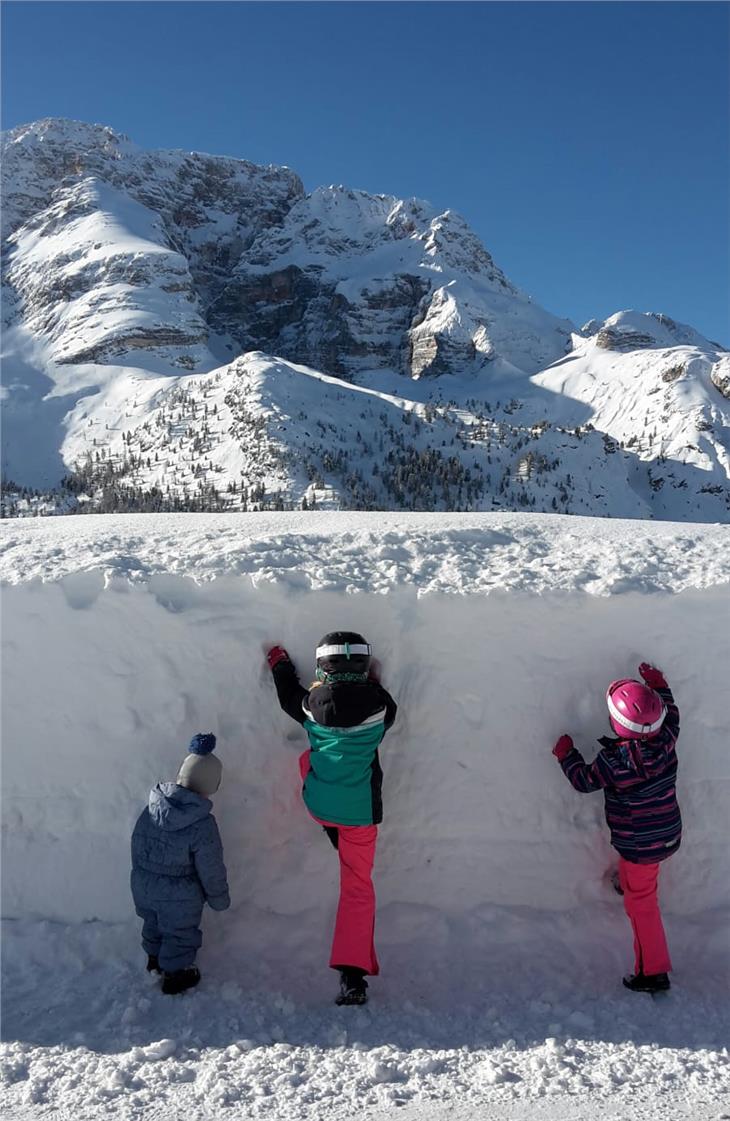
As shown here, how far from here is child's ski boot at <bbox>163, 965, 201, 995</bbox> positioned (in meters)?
3.44

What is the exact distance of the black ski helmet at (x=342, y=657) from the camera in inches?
144

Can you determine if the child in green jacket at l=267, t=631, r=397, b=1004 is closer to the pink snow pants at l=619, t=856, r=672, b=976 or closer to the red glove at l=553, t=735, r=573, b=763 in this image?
the red glove at l=553, t=735, r=573, b=763

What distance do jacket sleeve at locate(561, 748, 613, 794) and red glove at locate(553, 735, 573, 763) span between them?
0.03m

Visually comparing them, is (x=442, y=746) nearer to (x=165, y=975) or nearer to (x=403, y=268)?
(x=165, y=975)

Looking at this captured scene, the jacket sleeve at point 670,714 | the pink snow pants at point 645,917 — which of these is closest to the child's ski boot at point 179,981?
the pink snow pants at point 645,917

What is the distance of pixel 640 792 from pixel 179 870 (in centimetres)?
245

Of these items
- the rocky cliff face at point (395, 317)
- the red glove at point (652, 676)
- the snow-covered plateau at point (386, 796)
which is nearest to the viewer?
the snow-covered plateau at point (386, 796)

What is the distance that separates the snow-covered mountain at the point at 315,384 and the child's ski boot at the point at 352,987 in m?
70.7

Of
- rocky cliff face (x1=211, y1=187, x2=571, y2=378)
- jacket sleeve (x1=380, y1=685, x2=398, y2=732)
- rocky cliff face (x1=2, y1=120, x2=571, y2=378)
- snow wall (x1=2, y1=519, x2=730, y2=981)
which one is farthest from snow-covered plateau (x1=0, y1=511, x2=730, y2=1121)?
rocky cliff face (x1=211, y1=187, x2=571, y2=378)

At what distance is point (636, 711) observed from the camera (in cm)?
356

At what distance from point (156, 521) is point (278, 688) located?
8.88ft

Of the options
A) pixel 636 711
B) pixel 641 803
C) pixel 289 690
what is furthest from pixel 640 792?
pixel 289 690

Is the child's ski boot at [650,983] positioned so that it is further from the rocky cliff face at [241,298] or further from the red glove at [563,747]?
the rocky cliff face at [241,298]

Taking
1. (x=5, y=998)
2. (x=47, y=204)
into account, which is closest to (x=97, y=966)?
(x=5, y=998)
